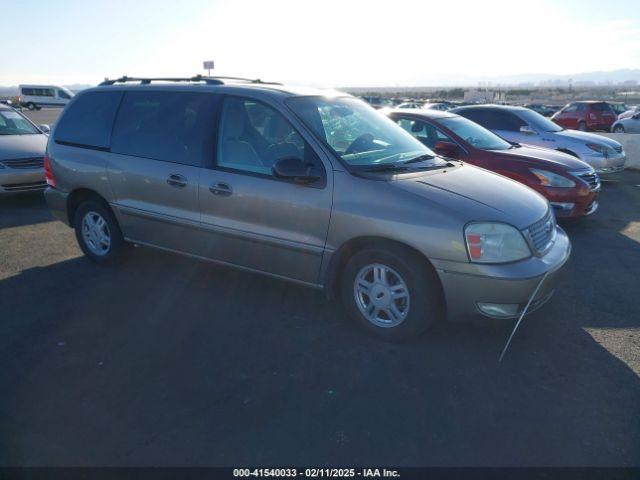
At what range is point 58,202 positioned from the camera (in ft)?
18.3

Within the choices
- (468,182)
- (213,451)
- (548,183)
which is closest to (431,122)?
(548,183)

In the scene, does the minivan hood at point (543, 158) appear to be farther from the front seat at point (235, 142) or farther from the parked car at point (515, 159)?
the front seat at point (235, 142)

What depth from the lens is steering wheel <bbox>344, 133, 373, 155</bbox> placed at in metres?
4.12

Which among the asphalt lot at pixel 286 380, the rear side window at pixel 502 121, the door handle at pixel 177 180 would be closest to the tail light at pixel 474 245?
the asphalt lot at pixel 286 380

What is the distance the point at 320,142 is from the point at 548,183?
410 cm

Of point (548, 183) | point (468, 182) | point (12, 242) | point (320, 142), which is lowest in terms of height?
point (12, 242)

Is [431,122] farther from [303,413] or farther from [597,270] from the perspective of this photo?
[303,413]

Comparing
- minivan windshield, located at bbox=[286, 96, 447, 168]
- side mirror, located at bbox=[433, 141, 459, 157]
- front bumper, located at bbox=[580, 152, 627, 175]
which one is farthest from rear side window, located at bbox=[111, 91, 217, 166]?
front bumper, located at bbox=[580, 152, 627, 175]

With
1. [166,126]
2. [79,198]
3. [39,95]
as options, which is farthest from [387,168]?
[39,95]

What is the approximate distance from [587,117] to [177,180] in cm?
2290

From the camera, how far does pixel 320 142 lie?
3941 mm

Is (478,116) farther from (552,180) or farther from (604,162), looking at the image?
(552,180)

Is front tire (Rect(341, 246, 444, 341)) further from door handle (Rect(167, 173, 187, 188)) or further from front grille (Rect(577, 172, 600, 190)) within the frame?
front grille (Rect(577, 172, 600, 190))

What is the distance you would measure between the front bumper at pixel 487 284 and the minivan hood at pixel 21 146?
24.7 ft
